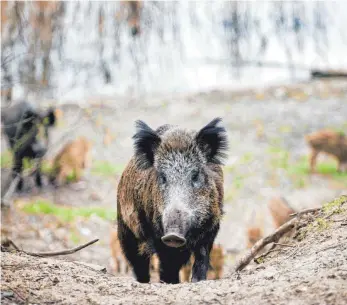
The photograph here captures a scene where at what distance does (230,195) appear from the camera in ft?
43.3

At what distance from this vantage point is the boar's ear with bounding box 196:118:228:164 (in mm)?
5344

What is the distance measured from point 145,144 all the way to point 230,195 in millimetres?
7990

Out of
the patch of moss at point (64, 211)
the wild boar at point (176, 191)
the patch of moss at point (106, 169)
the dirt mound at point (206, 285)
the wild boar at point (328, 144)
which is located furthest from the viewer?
the wild boar at point (328, 144)

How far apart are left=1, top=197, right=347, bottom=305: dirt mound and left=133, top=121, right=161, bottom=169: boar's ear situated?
51.8 inches

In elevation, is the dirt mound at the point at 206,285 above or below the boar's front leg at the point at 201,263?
above

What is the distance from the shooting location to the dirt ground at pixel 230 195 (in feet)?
11.6

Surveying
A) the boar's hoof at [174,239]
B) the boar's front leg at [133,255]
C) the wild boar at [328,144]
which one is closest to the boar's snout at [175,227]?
the boar's hoof at [174,239]

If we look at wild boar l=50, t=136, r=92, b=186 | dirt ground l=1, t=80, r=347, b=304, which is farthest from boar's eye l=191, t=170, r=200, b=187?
wild boar l=50, t=136, r=92, b=186

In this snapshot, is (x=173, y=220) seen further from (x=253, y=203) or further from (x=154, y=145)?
(x=253, y=203)

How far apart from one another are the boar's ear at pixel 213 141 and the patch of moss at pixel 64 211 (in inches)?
246

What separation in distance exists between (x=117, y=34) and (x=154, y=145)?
4.84m

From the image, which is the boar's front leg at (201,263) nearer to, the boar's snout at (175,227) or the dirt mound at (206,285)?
the boar's snout at (175,227)

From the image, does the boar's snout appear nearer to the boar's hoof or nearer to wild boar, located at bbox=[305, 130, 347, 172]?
the boar's hoof

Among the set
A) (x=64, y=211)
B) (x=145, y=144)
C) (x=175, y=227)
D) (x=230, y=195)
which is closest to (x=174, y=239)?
(x=175, y=227)
